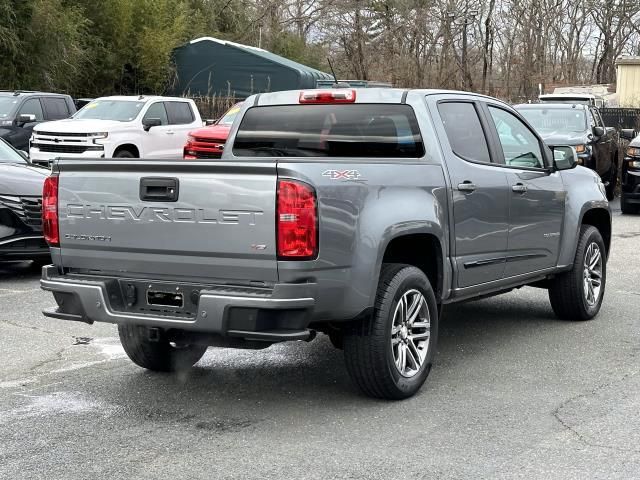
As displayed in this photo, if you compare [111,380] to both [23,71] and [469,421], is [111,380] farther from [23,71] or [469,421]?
[23,71]

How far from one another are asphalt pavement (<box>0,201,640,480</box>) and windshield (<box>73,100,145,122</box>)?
12.0 m

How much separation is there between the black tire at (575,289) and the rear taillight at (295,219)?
3.55 meters

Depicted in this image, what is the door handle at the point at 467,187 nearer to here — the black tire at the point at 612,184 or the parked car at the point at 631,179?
the parked car at the point at 631,179

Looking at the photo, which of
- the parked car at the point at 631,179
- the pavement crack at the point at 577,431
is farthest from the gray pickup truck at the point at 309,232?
the parked car at the point at 631,179

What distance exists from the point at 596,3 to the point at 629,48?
418cm

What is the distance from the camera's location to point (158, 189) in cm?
538

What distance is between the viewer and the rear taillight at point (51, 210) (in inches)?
227

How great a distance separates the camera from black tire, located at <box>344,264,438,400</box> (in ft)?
18.4

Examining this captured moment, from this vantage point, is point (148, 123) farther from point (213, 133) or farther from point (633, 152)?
point (633, 152)

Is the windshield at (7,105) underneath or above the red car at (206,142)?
above

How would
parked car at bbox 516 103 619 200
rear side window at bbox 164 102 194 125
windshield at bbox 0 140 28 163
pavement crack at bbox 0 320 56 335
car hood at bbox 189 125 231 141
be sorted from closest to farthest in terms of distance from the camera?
pavement crack at bbox 0 320 56 335 < windshield at bbox 0 140 28 163 < car hood at bbox 189 125 231 141 < parked car at bbox 516 103 619 200 < rear side window at bbox 164 102 194 125

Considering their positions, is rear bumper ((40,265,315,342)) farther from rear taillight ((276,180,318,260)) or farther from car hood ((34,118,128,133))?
car hood ((34,118,128,133))

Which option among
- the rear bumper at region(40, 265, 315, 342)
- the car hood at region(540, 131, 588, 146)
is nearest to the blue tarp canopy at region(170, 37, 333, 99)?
the car hood at region(540, 131, 588, 146)

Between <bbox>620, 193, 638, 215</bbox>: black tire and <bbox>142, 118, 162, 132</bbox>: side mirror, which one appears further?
<bbox>142, 118, 162, 132</bbox>: side mirror
